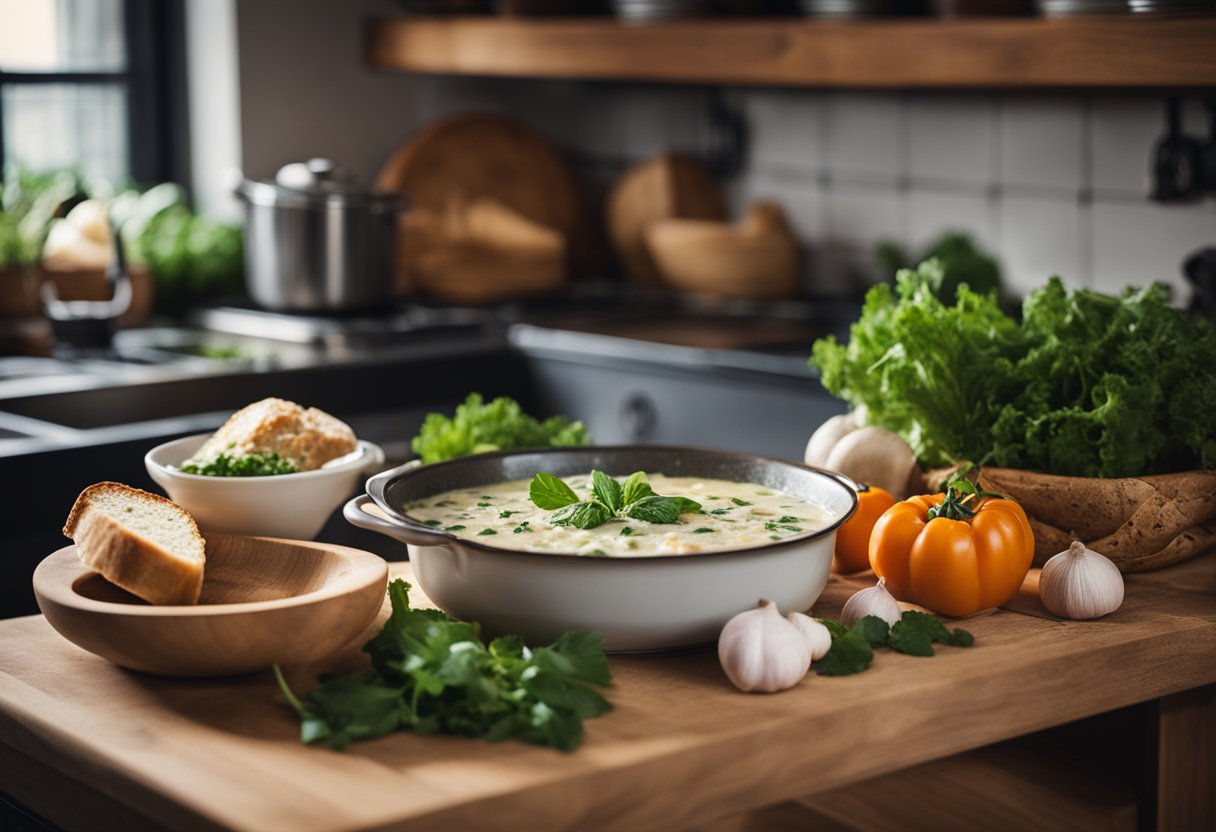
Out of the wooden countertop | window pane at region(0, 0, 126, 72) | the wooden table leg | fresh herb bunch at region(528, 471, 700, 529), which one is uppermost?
window pane at region(0, 0, 126, 72)

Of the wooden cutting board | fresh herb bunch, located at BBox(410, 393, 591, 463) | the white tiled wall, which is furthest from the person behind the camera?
the wooden cutting board

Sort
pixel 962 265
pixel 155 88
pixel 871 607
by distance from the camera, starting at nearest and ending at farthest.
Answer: pixel 871 607, pixel 962 265, pixel 155 88

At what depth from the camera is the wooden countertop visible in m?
1.05

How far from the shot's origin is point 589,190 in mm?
4254

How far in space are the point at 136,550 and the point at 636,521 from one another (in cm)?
40

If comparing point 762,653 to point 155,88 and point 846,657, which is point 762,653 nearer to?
point 846,657

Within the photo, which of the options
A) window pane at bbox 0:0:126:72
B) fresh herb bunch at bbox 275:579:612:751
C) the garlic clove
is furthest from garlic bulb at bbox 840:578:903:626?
window pane at bbox 0:0:126:72

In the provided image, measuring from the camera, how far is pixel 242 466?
1.52 meters

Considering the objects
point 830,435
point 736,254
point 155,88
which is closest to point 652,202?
point 736,254

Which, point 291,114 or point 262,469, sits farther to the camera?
point 291,114

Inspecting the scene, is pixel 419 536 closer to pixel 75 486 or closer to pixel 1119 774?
pixel 1119 774

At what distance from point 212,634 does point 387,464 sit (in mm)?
718

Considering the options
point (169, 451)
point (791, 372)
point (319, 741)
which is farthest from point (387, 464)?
point (791, 372)

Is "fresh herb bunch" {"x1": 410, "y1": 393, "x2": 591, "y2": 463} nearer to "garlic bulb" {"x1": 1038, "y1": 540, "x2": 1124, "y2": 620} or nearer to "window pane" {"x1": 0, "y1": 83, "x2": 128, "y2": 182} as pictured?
"garlic bulb" {"x1": 1038, "y1": 540, "x2": 1124, "y2": 620}
